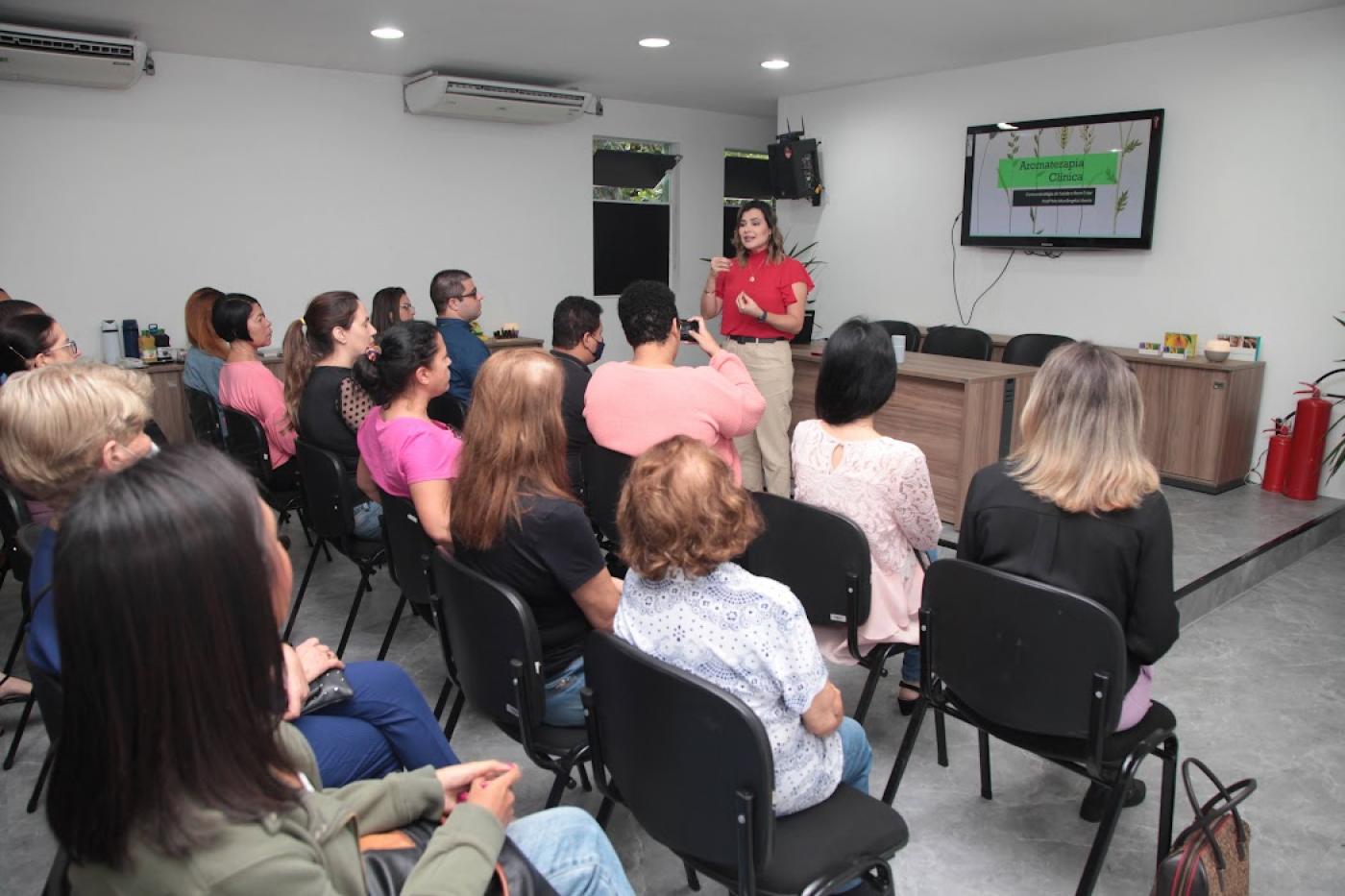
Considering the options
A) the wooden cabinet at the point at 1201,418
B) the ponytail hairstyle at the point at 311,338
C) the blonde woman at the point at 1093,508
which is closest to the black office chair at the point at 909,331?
the wooden cabinet at the point at 1201,418

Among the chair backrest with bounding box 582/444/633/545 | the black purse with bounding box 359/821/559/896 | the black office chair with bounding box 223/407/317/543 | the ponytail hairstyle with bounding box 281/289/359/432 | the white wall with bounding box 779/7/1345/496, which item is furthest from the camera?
the white wall with bounding box 779/7/1345/496

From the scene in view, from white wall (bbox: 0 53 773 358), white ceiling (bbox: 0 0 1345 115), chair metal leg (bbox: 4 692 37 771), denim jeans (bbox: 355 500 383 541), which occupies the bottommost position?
chair metal leg (bbox: 4 692 37 771)

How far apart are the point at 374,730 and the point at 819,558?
111cm

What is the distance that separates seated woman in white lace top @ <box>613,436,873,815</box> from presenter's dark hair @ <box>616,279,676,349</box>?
1.44 meters

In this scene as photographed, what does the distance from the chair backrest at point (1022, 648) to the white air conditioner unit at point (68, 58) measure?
5.48 metres

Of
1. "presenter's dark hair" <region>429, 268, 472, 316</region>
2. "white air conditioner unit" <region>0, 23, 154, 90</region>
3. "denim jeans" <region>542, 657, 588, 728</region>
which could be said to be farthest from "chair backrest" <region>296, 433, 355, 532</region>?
"white air conditioner unit" <region>0, 23, 154, 90</region>

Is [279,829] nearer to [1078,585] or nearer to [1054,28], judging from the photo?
[1078,585]

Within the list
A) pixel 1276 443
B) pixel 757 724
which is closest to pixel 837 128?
pixel 1276 443

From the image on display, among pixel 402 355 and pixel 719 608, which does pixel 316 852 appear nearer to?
pixel 719 608

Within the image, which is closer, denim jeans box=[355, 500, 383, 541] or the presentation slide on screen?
denim jeans box=[355, 500, 383, 541]

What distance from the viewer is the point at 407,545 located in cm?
246

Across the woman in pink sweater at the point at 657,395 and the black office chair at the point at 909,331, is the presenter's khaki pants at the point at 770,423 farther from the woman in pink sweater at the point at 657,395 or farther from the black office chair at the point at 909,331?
the woman in pink sweater at the point at 657,395

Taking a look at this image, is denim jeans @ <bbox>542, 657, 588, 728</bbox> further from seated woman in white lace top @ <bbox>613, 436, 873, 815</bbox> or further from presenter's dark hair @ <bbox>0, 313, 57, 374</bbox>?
presenter's dark hair @ <bbox>0, 313, 57, 374</bbox>

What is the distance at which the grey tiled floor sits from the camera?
210 cm
